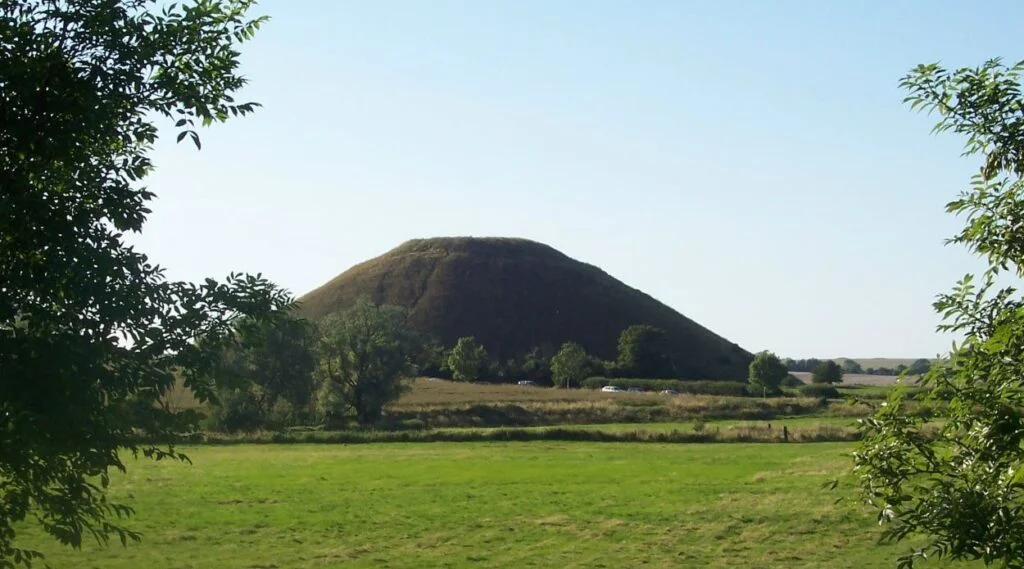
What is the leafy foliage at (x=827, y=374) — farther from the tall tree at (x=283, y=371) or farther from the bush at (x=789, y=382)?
the tall tree at (x=283, y=371)

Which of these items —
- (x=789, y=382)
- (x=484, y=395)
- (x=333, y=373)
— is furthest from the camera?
(x=789, y=382)

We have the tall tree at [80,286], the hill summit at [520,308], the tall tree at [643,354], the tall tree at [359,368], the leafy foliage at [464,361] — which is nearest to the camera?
the tall tree at [80,286]

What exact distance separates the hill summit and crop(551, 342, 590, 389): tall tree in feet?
78.0

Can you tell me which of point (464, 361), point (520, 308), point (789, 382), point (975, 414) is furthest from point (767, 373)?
point (975, 414)

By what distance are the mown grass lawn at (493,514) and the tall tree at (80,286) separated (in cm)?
1369

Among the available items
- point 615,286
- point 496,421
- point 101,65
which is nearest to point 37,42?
point 101,65

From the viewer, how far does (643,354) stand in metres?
158

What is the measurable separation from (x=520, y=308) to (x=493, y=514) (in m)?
149

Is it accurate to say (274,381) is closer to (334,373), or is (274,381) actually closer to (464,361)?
(334,373)

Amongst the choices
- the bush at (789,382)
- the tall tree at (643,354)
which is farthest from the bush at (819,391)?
the tall tree at (643,354)

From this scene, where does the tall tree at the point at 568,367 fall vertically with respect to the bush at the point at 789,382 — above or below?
above

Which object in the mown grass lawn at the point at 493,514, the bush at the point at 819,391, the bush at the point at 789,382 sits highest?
the bush at the point at 789,382

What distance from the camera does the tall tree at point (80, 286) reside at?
23.2 feet

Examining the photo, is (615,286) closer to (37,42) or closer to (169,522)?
(169,522)
